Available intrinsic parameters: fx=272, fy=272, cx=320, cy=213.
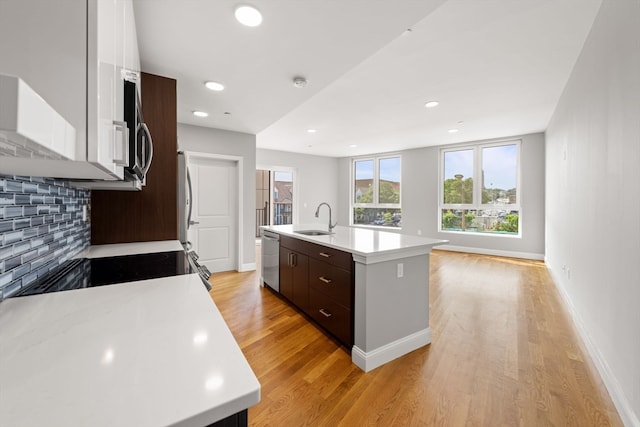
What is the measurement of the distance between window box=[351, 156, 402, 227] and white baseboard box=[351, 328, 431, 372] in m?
5.45

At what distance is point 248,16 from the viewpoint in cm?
164

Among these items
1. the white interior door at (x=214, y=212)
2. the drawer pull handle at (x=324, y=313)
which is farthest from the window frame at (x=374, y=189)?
the drawer pull handle at (x=324, y=313)

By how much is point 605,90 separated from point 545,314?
2.19 meters

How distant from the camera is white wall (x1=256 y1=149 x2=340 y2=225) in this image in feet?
24.1

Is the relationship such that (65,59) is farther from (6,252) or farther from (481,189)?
(481,189)

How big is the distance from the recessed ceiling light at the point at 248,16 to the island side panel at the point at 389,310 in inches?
67.3

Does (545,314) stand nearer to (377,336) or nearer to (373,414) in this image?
(377,336)

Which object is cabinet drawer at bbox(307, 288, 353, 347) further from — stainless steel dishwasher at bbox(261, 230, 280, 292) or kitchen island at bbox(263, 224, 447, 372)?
stainless steel dishwasher at bbox(261, 230, 280, 292)

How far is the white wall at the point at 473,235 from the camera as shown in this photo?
17.5ft

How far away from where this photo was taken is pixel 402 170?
23.8 feet

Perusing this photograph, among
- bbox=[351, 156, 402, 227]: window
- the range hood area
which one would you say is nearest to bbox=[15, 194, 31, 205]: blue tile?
the range hood area

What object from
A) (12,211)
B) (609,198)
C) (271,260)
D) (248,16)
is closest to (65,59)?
(12,211)

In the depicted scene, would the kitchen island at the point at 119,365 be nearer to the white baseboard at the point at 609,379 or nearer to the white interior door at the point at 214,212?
the white baseboard at the point at 609,379

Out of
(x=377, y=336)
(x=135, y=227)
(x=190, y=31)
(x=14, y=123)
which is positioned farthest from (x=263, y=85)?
(x=14, y=123)
